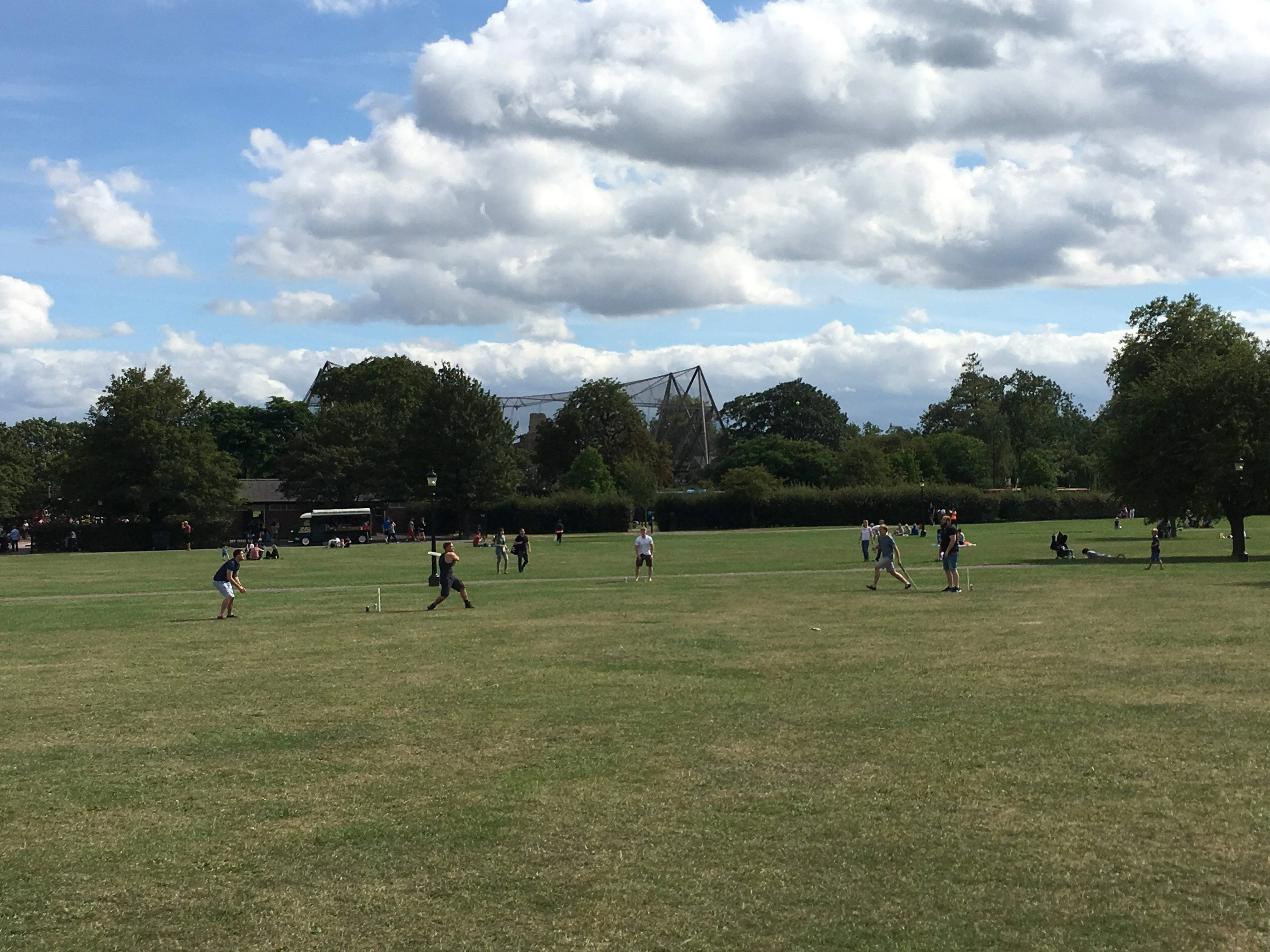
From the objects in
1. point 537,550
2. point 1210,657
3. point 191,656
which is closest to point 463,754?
point 191,656

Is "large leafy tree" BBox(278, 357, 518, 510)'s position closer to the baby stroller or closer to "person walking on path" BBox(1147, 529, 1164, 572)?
the baby stroller

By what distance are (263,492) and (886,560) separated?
82146 millimetres

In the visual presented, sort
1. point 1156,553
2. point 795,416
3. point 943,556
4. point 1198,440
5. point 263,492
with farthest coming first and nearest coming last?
point 795,416 → point 263,492 → point 1198,440 → point 1156,553 → point 943,556

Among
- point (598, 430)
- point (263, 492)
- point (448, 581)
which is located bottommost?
point (448, 581)

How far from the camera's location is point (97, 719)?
12.7 m

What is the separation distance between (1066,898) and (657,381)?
166m

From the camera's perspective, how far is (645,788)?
9359 mm

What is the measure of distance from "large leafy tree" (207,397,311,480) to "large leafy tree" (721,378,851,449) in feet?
162

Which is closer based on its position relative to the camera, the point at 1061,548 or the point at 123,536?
the point at 1061,548

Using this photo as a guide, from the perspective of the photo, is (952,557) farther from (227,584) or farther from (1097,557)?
(227,584)

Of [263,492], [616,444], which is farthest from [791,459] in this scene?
[263,492]

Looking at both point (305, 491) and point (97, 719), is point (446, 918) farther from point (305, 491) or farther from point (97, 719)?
point (305, 491)

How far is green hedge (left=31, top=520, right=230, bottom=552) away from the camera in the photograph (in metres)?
70.9

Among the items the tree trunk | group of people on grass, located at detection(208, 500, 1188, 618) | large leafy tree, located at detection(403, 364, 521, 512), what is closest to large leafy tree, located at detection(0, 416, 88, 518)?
large leafy tree, located at detection(403, 364, 521, 512)
